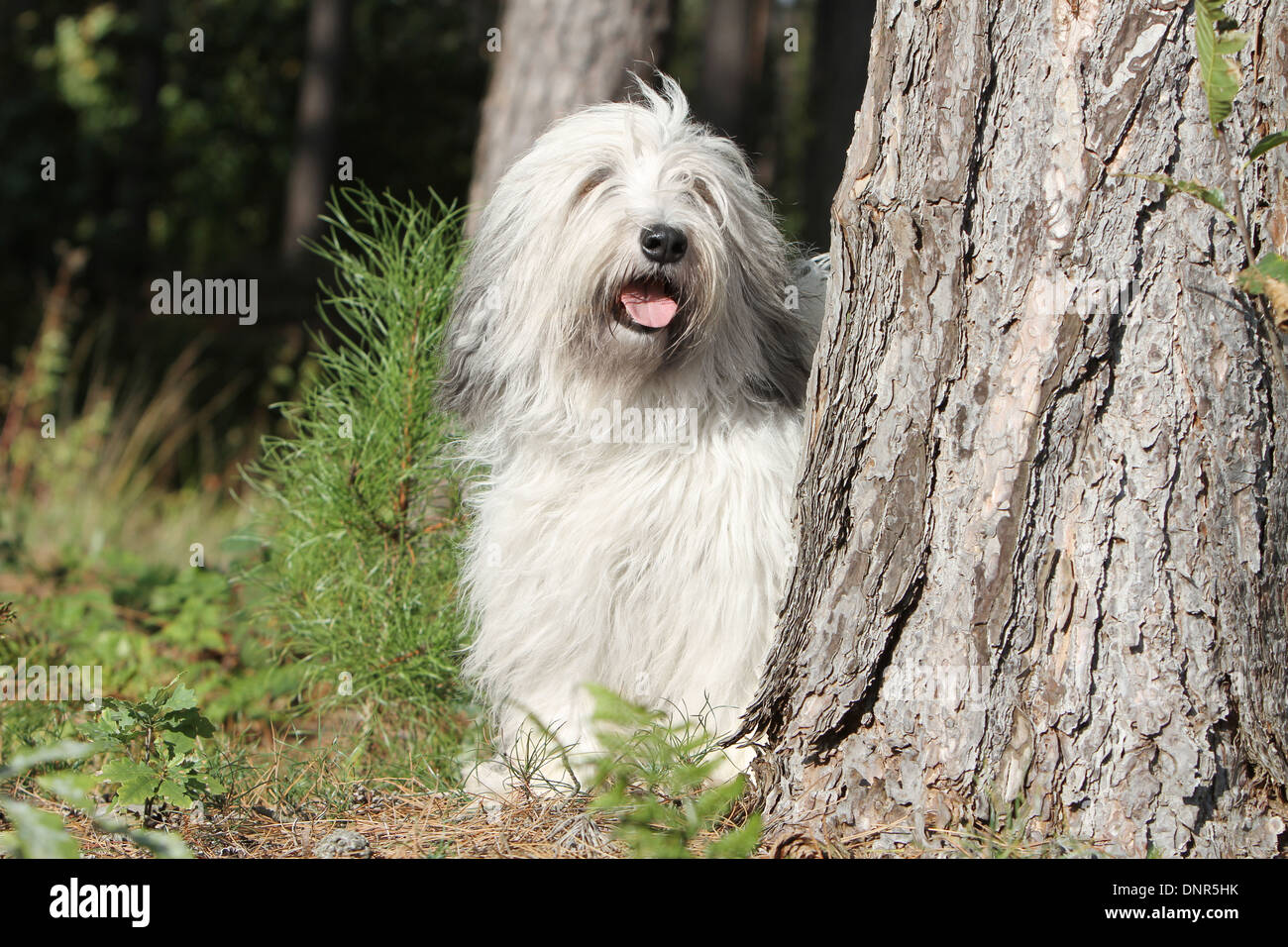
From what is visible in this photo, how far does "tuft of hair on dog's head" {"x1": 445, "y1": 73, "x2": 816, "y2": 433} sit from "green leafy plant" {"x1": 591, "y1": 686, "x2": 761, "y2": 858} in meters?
0.88

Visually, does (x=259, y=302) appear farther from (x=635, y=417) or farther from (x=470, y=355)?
(x=635, y=417)

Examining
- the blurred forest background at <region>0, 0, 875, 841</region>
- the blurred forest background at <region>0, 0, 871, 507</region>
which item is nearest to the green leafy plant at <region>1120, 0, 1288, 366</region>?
the blurred forest background at <region>0, 0, 875, 841</region>

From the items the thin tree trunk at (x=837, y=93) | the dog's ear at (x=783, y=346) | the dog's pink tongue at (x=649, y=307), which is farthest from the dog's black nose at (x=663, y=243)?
the thin tree trunk at (x=837, y=93)

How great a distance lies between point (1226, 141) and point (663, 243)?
1.23m

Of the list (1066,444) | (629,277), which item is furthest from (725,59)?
(1066,444)

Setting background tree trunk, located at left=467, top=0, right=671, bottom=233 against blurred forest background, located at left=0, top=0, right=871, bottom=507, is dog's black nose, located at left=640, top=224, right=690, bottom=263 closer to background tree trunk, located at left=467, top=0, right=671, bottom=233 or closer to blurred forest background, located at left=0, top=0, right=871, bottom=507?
blurred forest background, located at left=0, top=0, right=871, bottom=507

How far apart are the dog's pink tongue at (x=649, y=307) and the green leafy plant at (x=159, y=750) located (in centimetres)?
135

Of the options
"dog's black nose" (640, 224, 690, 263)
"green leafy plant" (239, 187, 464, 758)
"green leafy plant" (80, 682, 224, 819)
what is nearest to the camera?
"green leafy plant" (80, 682, 224, 819)

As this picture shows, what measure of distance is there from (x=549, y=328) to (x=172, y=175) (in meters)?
13.6

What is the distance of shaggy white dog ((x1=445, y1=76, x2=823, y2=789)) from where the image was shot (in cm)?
299

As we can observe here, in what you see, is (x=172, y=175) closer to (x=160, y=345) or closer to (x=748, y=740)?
(x=160, y=345)

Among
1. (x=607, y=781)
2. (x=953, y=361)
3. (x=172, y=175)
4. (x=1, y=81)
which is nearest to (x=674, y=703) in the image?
(x=607, y=781)

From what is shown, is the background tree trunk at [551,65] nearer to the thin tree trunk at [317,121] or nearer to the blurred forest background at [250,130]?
the blurred forest background at [250,130]

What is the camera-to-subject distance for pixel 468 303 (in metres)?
3.29
